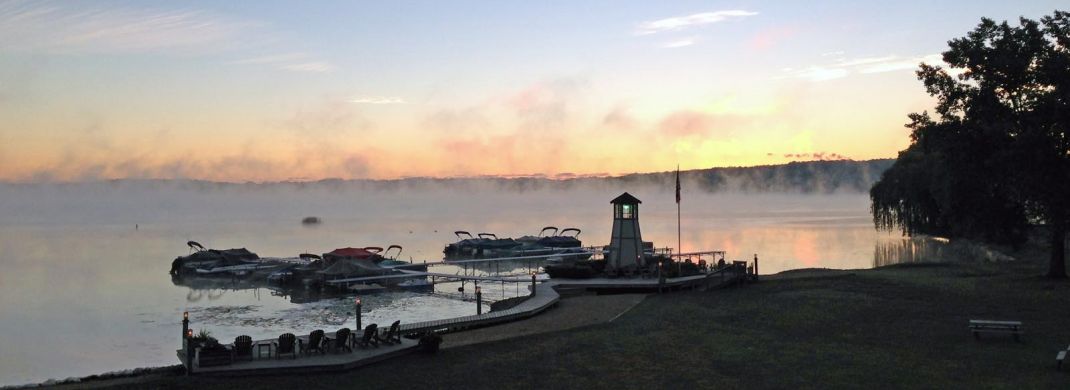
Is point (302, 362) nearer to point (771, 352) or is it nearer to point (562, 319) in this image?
point (562, 319)

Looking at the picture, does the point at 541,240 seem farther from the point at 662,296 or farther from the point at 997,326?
the point at 997,326

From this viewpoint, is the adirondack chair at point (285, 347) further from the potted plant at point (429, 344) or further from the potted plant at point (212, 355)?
the potted plant at point (429, 344)

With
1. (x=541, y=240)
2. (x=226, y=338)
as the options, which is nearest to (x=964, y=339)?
(x=226, y=338)

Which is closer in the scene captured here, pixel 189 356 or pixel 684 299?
pixel 189 356

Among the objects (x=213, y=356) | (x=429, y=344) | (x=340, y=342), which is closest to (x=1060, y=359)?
(x=429, y=344)

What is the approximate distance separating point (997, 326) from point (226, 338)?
22.8 metres

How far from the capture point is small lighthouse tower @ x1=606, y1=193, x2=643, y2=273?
1357 inches

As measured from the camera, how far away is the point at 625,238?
34.8 m

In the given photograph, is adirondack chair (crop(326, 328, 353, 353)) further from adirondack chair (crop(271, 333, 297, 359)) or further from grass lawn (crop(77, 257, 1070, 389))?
grass lawn (crop(77, 257, 1070, 389))

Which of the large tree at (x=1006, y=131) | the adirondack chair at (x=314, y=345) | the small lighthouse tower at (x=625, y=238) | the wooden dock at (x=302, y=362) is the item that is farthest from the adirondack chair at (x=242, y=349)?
the large tree at (x=1006, y=131)

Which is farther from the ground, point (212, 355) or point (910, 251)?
point (212, 355)

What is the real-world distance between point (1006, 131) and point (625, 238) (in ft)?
49.2

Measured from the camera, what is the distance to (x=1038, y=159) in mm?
28547

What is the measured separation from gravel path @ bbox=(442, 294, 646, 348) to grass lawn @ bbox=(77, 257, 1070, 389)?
0.85 m
